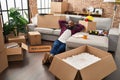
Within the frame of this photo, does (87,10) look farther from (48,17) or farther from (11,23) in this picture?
(11,23)

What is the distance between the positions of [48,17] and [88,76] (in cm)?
294

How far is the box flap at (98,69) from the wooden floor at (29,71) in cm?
61

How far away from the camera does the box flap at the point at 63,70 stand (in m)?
1.44

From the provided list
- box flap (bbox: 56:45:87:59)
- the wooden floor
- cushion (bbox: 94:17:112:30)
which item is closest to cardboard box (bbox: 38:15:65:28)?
cushion (bbox: 94:17:112:30)

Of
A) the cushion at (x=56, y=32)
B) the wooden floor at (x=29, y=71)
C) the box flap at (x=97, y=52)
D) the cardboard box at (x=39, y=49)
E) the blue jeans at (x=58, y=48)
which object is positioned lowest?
the wooden floor at (x=29, y=71)

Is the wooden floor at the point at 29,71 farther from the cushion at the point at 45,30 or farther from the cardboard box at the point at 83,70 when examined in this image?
the cushion at the point at 45,30

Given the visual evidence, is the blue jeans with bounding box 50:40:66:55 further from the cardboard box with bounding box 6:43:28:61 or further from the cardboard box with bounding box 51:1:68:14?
the cardboard box with bounding box 51:1:68:14

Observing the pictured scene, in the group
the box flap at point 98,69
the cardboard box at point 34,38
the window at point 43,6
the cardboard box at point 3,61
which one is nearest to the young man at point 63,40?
the cardboard box at point 3,61

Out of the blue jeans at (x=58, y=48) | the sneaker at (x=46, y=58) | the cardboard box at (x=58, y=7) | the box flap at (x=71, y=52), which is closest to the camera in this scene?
the box flap at (x=71, y=52)

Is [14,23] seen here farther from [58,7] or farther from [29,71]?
[58,7]

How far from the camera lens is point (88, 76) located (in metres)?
1.46

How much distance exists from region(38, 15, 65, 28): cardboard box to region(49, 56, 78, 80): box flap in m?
2.47

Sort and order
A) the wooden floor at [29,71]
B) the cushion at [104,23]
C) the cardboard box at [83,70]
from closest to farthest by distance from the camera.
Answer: the cardboard box at [83,70] < the wooden floor at [29,71] < the cushion at [104,23]

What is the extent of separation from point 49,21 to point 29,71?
2096mm
